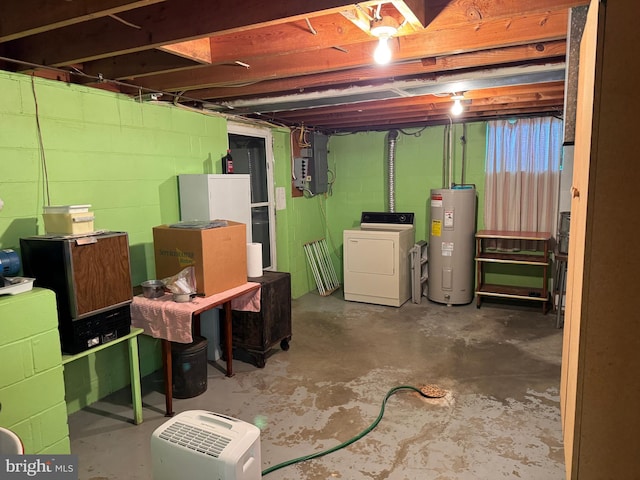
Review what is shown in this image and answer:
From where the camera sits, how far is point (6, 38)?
2.05 metres

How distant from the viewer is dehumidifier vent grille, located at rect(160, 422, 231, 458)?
1690 mm

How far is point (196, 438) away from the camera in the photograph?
176 cm

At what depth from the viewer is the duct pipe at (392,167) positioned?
5789 millimetres

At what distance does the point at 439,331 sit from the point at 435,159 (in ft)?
7.71

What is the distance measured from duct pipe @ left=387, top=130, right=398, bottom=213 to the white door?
1.69 meters

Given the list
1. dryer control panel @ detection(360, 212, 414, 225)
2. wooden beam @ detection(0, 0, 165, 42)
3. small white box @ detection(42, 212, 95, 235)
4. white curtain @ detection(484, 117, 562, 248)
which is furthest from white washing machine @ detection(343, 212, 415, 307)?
wooden beam @ detection(0, 0, 165, 42)

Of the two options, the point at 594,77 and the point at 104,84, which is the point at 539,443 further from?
the point at 104,84

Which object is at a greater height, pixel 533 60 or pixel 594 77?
pixel 533 60

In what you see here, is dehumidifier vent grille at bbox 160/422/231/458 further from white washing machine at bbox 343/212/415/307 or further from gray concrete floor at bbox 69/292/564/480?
white washing machine at bbox 343/212/415/307

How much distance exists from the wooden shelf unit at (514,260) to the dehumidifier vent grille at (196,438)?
4051 mm

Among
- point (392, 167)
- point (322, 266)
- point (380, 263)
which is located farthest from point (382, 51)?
point (322, 266)

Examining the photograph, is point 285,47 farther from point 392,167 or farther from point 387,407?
point 392,167

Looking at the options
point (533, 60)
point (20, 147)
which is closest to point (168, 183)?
point (20, 147)

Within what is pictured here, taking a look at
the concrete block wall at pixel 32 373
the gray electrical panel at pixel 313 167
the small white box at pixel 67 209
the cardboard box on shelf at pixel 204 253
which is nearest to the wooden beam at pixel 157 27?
the small white box at pixel 67 209
